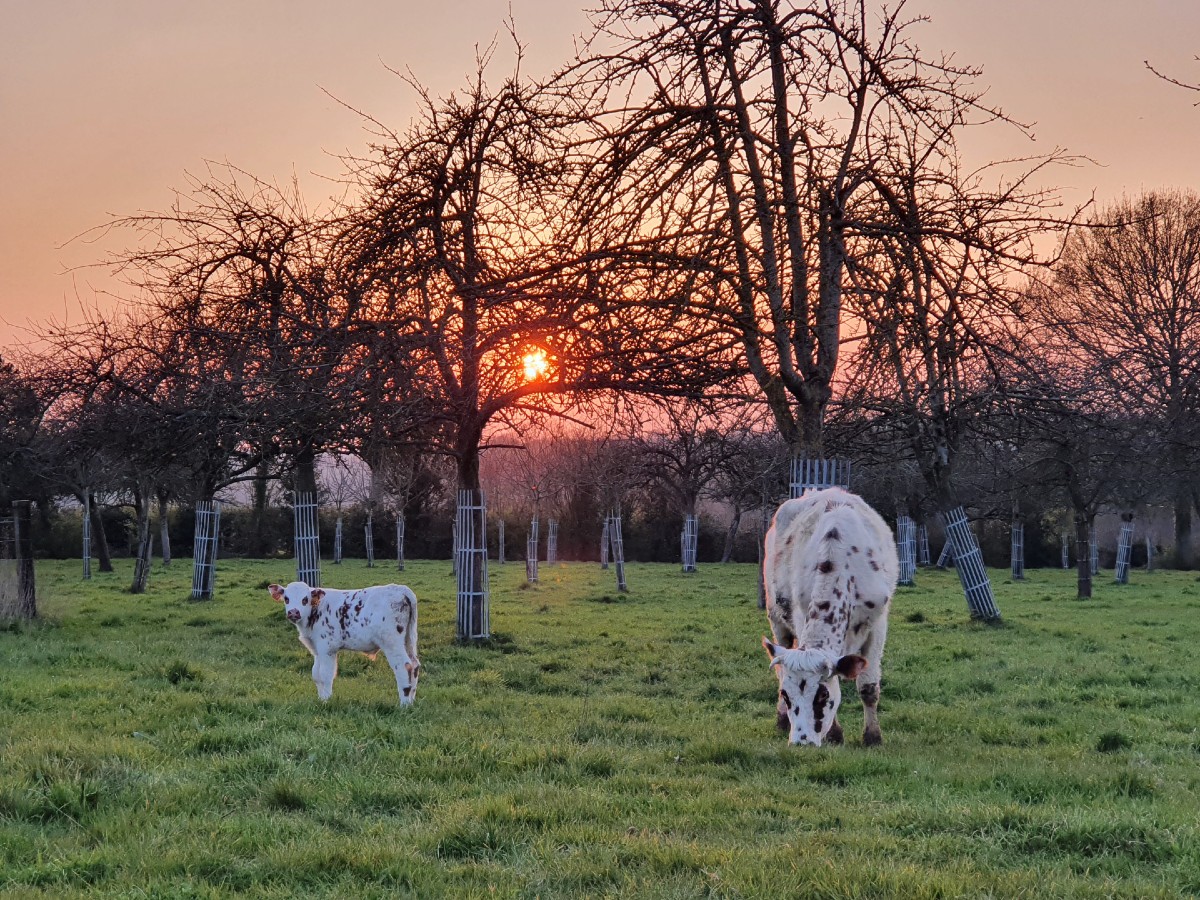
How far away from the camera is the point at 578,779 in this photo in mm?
6863

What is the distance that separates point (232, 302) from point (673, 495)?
3499 cm

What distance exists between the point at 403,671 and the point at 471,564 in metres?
5.79

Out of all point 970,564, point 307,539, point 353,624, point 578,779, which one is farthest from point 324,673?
point 970,564

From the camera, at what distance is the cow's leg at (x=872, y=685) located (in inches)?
339

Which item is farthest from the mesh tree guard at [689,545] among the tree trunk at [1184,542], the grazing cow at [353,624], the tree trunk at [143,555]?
the grazing cow at [353,624]

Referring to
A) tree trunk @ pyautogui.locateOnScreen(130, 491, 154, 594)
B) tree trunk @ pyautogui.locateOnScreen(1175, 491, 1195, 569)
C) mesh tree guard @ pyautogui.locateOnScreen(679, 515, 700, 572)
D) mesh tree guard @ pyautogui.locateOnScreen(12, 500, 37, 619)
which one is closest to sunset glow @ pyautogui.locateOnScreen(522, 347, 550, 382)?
mesh tree guard @ pyautogui.locateOnScreen(12, 500, 37, 619)

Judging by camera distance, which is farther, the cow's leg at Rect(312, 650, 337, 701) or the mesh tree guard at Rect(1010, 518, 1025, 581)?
the mesh tree guard at Rect(1010, 518, 1025, 581)

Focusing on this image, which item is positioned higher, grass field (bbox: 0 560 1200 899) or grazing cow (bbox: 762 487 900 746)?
grazing cow (bbox: 762 487 900 746)

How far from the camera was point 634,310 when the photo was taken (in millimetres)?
9344

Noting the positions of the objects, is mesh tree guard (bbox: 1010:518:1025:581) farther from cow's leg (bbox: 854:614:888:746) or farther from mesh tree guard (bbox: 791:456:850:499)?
cow's leg (bbox: 854:614:888:746)

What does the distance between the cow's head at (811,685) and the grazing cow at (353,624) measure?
404 centimetres

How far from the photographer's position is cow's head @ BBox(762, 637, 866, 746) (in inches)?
310

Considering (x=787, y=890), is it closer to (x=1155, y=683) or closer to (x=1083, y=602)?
(x=1155, y=683)

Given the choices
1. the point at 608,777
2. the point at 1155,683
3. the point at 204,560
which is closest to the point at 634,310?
the point at 608,777
